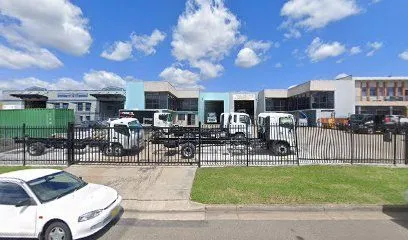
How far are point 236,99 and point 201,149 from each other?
4867cm

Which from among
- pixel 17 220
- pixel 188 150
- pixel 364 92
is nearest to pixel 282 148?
pixel 188 150

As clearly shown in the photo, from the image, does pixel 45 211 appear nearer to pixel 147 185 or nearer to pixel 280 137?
pixel 147 185

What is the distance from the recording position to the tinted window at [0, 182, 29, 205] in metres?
5.79

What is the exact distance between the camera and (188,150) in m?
15.0

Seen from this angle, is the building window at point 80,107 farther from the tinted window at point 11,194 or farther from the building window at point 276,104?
the tinted window at point 11,194

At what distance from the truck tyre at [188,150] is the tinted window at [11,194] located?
941 cm

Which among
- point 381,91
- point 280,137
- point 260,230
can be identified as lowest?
point 260,230

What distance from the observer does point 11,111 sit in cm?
2722

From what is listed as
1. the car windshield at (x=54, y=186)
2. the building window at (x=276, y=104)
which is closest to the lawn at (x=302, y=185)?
the car windshield at (x=54, y=186)

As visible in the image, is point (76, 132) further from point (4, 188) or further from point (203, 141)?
point (4, 188)

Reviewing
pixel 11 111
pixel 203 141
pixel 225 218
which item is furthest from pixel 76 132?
pixel 11 111

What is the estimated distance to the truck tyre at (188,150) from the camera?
15.0 meters

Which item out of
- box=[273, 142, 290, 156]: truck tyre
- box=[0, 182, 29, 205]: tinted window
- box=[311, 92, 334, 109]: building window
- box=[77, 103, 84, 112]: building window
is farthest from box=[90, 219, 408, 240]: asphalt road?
box=[77, 103, 84, 112]: building window

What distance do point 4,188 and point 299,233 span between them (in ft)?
19.3
